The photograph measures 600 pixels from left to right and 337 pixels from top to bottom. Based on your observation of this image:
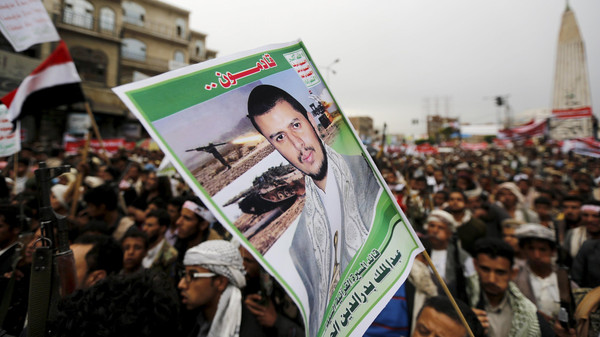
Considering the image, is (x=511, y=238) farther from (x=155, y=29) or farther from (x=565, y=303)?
(x=155, y=29)

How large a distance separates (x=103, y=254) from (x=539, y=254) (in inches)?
151

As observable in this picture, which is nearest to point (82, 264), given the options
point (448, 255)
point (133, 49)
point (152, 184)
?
point (448, 255)

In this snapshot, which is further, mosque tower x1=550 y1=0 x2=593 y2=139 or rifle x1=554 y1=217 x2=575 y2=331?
mosque tower x1=550 y1=0 x2=593 y2=139

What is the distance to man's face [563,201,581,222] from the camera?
4547 mm

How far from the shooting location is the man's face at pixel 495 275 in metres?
2.42

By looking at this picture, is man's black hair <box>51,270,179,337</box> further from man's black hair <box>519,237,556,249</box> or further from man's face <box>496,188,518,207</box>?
man's face <box>496,188,518,207</box>

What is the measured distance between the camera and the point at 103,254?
2111 millimetres

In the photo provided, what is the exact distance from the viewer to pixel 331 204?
1058 mm

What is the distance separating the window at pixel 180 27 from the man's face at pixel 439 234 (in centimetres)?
3653

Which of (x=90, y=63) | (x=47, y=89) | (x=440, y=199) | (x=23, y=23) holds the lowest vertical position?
(x=440, y=199)

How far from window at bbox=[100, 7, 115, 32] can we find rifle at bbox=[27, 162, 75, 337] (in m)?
31.4

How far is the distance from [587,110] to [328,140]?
12.1m

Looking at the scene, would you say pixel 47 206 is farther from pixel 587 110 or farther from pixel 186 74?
pixel 587 110

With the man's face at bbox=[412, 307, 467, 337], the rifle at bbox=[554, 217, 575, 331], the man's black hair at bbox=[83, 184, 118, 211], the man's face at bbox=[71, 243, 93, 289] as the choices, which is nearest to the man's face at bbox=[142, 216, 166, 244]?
the man's black hair at bbox=[83, 184, 118, 211]
